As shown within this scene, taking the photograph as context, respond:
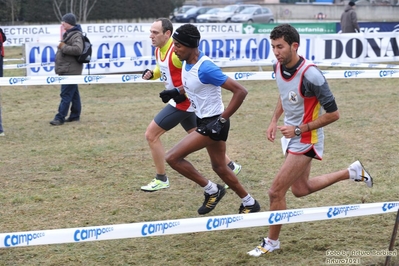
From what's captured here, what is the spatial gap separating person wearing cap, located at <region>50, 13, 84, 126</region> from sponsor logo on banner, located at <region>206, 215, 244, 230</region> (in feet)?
24.5

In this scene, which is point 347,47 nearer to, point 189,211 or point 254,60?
point 254,60

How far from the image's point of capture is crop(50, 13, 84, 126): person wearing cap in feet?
37.6

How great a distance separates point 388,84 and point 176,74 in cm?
1010

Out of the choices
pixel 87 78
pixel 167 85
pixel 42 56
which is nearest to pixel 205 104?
pixel 167 85

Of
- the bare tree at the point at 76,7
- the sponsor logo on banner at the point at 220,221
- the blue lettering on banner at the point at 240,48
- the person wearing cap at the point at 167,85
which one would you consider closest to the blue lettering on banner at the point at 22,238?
the sponsor logo on banner at the point at 220,221

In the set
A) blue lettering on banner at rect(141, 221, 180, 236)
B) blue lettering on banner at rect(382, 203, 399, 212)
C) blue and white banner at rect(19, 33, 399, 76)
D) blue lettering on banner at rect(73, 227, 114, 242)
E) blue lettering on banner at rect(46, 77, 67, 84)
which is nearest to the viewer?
blue lettering on banner at rect(73, 227, 114, 242)

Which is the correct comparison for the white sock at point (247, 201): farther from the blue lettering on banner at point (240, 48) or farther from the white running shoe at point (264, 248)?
the blue lettering on banner at point (240, 48)

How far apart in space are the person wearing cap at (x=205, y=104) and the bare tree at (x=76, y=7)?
33.4m

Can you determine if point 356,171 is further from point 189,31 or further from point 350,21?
point 350,21

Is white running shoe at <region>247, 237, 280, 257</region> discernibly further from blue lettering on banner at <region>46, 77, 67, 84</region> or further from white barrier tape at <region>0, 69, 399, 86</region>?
blue lettering on banner at <region>46, 77, 67, 84</region>

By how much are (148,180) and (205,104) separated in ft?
7.66

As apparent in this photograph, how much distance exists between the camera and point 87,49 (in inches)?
458

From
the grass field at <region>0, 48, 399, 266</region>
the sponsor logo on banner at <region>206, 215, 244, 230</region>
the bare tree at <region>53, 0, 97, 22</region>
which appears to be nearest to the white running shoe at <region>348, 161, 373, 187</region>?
the grass field at <region>0, 48, 399, 266</region>

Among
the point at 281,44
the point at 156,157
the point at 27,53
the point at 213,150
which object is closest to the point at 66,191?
the point at 156,157
